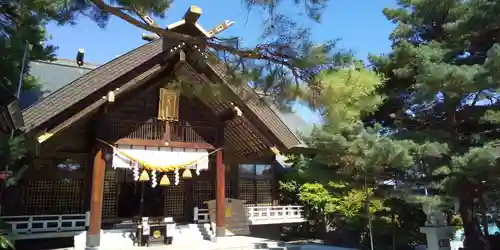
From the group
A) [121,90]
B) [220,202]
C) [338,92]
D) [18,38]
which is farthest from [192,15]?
[220,202]

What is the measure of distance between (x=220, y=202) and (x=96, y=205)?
10.9ft

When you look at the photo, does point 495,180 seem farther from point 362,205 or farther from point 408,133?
point 362,205

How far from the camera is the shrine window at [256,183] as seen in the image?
14062 millimetres

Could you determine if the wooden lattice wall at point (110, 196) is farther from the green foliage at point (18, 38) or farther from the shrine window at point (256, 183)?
the shrine window at point (256, 183)

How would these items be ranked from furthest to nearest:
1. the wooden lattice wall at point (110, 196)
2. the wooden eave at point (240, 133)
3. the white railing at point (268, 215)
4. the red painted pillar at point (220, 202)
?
1. the white railing at point (268, 215)
2. the wooden lattice wall at point (110, 196)
3. the wooden eave at point (240, 133)
4. the red painted pillar at point (220, 202)

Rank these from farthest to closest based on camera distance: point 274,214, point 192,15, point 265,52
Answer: point 274,214 → point 192,15 → point 265,52

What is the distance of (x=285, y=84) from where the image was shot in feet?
17.9

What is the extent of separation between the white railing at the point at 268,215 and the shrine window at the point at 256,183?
1.09 meters

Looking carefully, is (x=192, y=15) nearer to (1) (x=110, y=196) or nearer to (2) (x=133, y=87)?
(2) (x=133, y=87)

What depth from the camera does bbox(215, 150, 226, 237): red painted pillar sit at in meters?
10.2

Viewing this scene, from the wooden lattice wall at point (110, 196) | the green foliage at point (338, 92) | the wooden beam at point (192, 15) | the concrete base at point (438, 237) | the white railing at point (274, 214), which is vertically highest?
the wooden beam at point (192, 15)

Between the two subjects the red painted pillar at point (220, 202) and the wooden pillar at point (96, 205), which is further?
the red painted pillar at point (220, 202)

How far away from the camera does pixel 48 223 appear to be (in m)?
9.95

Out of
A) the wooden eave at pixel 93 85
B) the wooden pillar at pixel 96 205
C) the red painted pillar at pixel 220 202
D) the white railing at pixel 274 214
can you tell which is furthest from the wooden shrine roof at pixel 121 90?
the white railing at pixel 274 214
